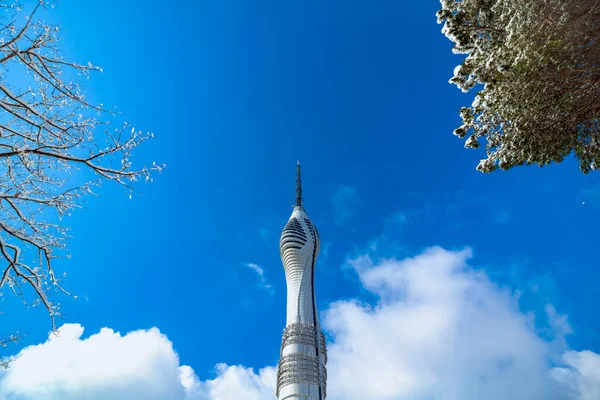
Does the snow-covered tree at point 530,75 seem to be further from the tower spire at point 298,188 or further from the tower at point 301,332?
the tower spire at point 298,188

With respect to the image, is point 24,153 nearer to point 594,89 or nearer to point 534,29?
point 534,29

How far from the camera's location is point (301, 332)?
7988 cm

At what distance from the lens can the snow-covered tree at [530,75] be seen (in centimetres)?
1436

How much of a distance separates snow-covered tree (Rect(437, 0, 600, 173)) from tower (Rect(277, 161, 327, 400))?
214 feet

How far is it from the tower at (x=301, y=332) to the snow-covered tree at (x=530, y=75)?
214 ft

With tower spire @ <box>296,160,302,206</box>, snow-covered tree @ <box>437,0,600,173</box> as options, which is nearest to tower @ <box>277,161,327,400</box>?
tower spire @ <box>296,160,302,206</box>

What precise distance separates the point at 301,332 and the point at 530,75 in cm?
7026

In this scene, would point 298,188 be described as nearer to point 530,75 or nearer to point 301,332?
point 301,332

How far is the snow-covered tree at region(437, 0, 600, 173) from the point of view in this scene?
47.1 ft

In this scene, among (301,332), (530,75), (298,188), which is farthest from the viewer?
(298,188)

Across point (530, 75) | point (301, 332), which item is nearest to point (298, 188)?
point (301, 332)

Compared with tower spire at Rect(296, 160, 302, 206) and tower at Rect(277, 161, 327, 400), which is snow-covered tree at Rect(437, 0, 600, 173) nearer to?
tower at Rect(277, 161, 327, 400)

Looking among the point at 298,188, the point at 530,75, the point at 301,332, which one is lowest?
the point at 530,75

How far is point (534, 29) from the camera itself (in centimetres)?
1451
